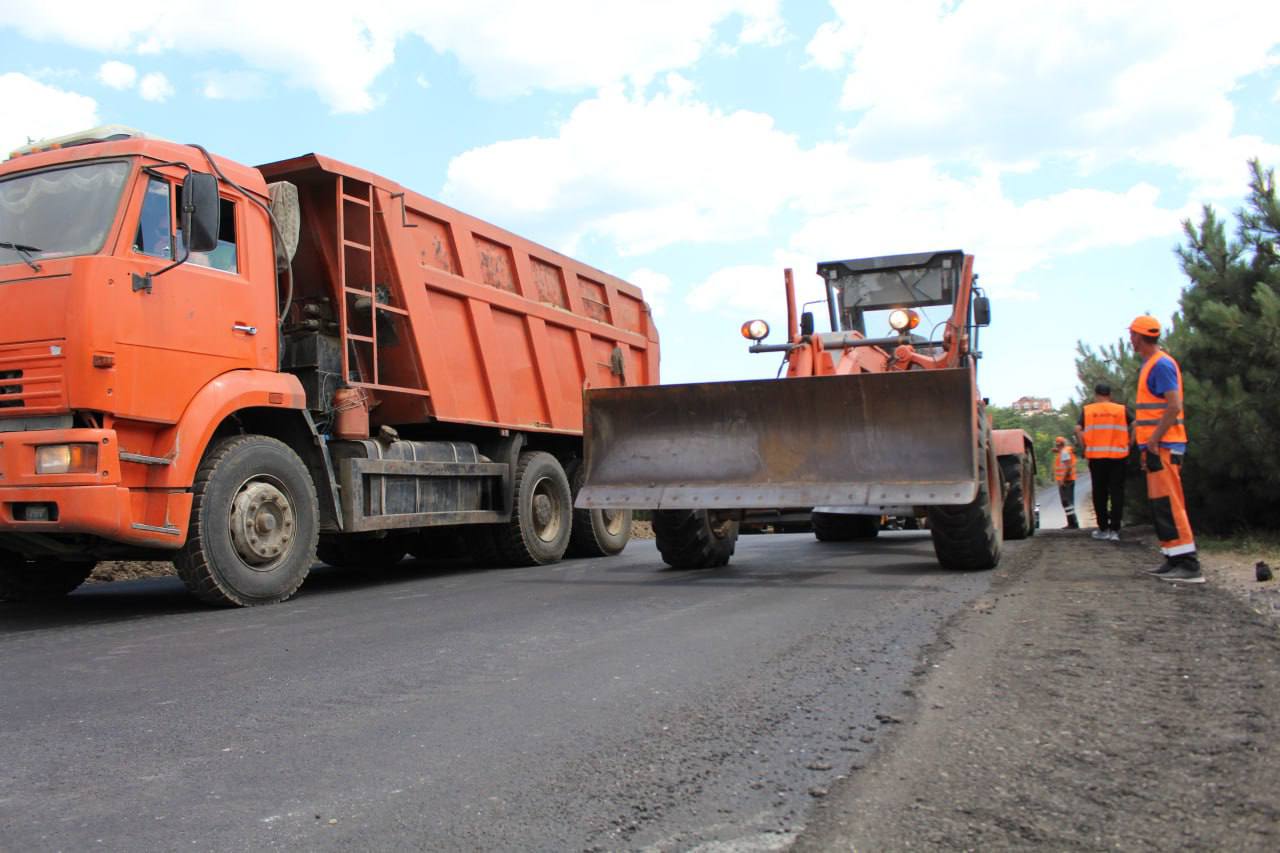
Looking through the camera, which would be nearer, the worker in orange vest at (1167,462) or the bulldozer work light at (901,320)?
the worker in orange vest at (1167,462)

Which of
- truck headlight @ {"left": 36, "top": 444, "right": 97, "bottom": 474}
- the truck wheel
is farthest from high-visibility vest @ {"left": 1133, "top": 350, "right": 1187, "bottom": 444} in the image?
truck headlight @ {"left": 36, "top": 444, "right": 97, "bottom": 474}

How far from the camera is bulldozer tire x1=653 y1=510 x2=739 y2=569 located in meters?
7.71

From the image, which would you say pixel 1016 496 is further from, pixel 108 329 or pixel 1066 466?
pixel 108 329

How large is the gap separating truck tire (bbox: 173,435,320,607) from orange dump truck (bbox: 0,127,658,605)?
0.01 m

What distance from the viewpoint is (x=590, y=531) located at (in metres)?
9.97

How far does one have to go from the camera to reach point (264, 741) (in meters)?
3.15

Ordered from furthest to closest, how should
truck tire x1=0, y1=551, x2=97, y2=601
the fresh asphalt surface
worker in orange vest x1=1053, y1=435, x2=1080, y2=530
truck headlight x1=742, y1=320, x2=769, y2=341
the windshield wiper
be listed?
worker in orange vest x1=1053, y1=435, x2=1080, y2=530 → truck headlight x1=742, y1=320, x2=769, y2=341 → truck tire x1=0, y1=551, x2=97, y2=601 → the windshield wiper → the fresh asphalt surface

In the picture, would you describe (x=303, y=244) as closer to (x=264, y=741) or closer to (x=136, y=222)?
(x=136, y=222)

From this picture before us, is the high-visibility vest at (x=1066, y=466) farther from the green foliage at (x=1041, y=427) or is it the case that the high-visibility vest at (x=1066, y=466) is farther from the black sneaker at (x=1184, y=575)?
the green foliage at (x=1041, y=427)

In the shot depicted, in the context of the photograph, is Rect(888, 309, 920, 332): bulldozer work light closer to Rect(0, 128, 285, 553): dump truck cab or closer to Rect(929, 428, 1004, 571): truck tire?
Rect(929, 428, 1004, 571): truck tire

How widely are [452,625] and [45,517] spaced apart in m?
2.15

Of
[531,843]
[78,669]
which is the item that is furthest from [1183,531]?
[78,669]

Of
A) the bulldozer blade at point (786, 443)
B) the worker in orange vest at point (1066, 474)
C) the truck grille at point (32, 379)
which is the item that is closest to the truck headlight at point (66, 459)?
the truck grille at point (32, 379)

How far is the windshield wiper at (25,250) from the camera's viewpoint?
18.5 ft
